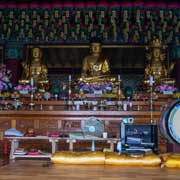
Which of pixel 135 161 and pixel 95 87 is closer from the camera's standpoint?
pixel 135 161

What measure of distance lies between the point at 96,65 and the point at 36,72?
40.1 inches

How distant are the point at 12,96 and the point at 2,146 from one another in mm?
769

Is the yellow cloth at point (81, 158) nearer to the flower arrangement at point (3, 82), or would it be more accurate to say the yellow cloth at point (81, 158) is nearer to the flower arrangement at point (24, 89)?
the flower arrangement at point (24, 89)

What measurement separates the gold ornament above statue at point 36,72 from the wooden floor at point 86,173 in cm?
394

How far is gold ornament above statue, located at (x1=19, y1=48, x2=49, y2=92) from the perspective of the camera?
7.30 metres

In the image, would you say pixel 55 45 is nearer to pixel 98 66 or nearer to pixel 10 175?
pixel 98 66

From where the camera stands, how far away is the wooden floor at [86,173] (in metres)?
2.80

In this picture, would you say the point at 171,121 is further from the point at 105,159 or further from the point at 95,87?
the point at 95,87

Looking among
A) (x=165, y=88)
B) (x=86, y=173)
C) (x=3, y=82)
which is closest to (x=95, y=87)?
(x=165, y=88)

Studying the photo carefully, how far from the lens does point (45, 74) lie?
25.1 ft

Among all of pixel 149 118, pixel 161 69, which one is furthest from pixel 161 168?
pixel 161 69

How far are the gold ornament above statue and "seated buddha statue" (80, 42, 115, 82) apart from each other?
2.11ft

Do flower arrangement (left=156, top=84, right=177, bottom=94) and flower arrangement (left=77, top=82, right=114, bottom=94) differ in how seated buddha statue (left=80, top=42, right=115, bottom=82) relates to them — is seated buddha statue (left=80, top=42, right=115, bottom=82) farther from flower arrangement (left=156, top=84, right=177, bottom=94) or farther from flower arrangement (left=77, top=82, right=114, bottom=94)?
flower arrangement (left=156, top=84, right=177, bottom=94)

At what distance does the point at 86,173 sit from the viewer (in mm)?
3018
